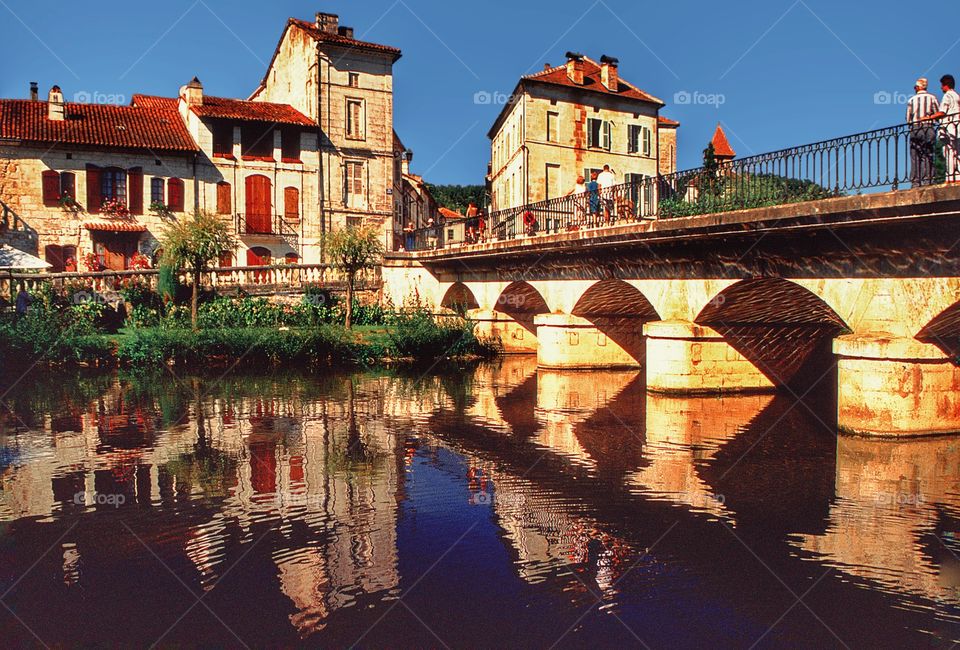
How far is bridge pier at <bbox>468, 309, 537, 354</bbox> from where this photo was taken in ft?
95.5

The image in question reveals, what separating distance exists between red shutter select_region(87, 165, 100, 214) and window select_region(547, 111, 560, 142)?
2163 centimetres

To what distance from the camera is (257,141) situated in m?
37.8

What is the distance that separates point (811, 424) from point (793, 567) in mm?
8082

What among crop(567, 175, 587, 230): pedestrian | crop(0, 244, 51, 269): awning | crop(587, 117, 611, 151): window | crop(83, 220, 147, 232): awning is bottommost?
crop(0, 244, 51, 269): awning

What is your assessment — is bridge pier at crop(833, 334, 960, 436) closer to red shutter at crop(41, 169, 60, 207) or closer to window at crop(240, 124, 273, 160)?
window at crop(240, 124, 273, 160)

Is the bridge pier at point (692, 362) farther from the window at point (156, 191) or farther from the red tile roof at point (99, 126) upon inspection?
the red tile roof at point (99, 126)

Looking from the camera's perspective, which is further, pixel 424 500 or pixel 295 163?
pixel 295 163

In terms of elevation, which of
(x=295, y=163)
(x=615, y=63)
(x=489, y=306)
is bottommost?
(x=489, y=306)

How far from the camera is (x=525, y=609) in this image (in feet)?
21.7

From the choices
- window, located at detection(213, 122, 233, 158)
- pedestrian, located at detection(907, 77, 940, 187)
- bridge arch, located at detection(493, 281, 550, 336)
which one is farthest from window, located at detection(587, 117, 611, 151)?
pedestrian, located at detection(907, 77, 940, 187)

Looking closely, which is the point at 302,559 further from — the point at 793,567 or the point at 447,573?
the point at 793,567

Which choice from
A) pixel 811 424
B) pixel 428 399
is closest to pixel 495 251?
pixel 428 399

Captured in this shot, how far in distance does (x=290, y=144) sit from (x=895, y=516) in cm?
3421

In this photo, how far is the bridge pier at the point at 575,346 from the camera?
23.9 m
